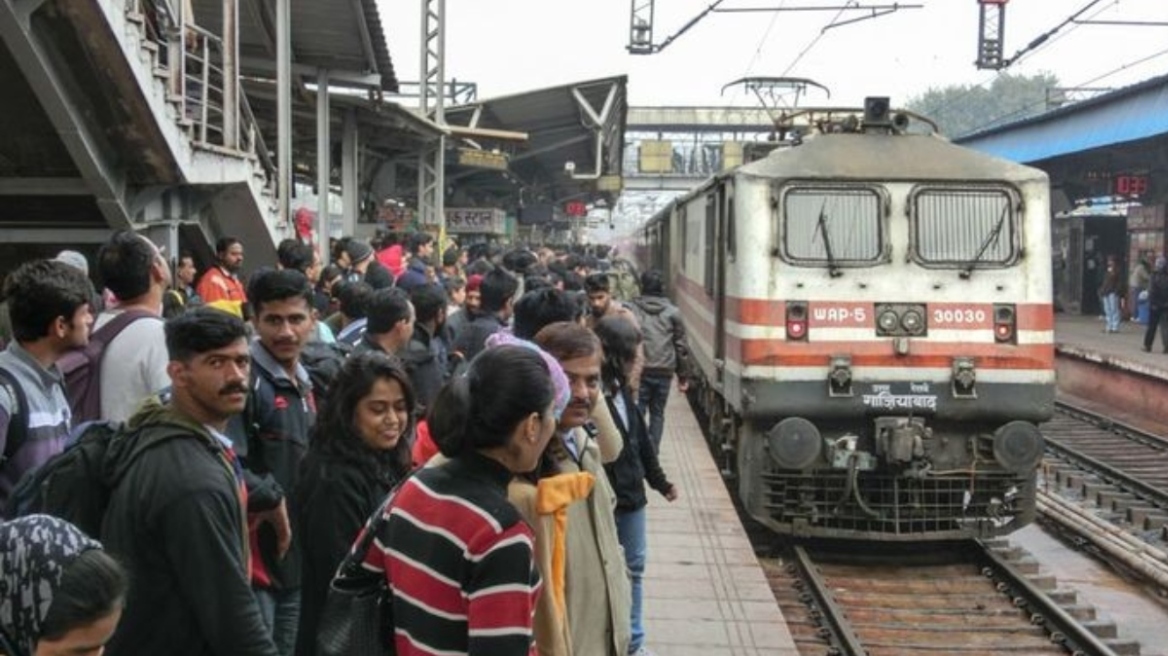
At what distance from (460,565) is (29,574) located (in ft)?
2.67

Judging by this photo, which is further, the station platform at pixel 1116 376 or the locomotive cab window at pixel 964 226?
the station platform at pixel 1116 376

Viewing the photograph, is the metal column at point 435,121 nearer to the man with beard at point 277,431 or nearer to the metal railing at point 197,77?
the metal railing at point 197,77

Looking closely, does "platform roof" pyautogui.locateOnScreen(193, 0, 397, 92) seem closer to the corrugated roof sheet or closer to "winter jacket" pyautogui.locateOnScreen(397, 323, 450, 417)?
"winter jacket" pyautogui.locateOnScreen(397, 323, 450, 417)

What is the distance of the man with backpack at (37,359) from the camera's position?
3.57 m

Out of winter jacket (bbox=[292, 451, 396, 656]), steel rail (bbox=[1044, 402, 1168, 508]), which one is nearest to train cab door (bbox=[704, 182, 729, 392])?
steel rail (bbox=[1044, 402, 1168, 508])

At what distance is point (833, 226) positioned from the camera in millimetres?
8461

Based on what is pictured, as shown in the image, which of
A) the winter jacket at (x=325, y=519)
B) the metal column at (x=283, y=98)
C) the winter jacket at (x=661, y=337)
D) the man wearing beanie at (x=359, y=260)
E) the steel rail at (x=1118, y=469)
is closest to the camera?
the winter jacket at (x=325, y=519)

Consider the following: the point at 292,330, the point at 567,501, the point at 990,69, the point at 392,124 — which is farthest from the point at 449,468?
the point at 990,69

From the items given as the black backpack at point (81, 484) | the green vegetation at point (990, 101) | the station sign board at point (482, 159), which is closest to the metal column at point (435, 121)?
the station sign board at point (482, 159)

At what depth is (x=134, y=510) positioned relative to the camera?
2.77 metres

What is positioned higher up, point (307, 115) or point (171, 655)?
point (307, 115)

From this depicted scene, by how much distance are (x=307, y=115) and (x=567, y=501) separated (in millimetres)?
15317

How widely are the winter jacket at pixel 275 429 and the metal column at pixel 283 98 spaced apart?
7799 millimetres

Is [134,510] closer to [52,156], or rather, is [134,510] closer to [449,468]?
[449,468]
